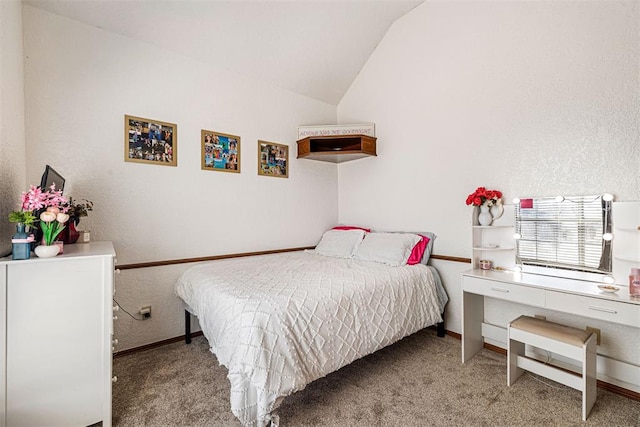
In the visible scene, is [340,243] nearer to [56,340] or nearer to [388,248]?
[388,248]

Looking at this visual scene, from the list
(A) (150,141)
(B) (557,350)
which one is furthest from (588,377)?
(A) (150,141)

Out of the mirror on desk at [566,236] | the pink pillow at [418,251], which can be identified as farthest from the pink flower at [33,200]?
the mirror on desk at [566,236]

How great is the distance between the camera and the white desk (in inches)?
62.1

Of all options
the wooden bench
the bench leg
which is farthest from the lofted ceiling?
the bench leg

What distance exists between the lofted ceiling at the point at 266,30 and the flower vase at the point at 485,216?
2180 millimetres

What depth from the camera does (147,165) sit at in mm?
2457

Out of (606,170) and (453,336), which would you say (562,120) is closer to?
(606,170)

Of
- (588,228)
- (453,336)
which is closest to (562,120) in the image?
(588,228)

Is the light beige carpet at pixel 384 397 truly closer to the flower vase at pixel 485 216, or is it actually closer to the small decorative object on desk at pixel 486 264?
the small decorative object on desk at pixel 486 264

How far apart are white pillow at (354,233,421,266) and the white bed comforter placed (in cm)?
14

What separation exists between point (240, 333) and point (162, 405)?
33.5 inches

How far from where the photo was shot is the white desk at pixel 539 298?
5.18ft

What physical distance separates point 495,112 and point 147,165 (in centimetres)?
302

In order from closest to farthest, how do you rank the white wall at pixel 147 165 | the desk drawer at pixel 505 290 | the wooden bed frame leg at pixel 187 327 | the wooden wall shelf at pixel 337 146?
1. the desk drawer at pixel 505 290
2. the white wall at pixel 147 165
3. the wooden bed frame leg at pixel 187 327
4. the wooden wall shelf at pixel 337 146
